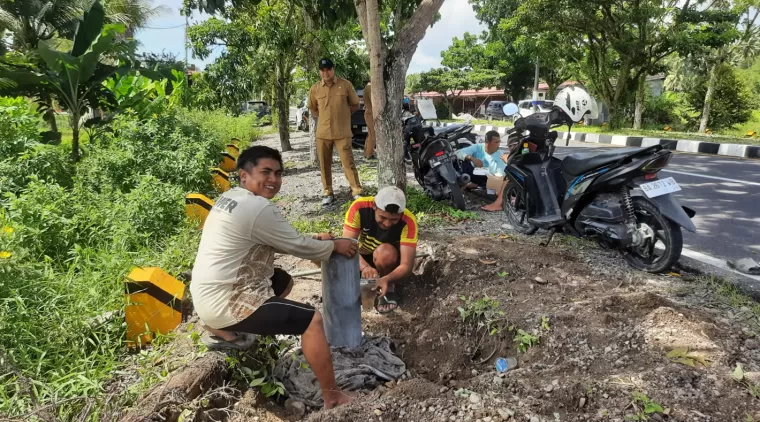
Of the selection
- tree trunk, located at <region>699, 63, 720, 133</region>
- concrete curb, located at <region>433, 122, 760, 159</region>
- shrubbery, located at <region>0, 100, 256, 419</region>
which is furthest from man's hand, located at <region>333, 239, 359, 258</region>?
tree trunk, located at <region>699, 63, 720, 133</region>

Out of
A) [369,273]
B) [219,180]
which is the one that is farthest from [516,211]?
[219,180]

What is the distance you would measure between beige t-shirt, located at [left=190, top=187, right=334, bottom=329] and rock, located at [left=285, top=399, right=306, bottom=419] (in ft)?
1.71

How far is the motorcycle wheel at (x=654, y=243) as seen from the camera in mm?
3316

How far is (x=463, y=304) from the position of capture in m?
3.18

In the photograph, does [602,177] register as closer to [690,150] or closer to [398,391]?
[398,391]

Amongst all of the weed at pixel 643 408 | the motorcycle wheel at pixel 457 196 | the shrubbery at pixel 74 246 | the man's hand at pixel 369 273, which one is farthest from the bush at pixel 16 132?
the weed at pixel 643 408

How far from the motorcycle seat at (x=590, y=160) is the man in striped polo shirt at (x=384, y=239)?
5.04ft

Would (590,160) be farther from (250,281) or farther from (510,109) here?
(250,281)

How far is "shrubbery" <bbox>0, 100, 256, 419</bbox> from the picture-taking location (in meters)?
2.26

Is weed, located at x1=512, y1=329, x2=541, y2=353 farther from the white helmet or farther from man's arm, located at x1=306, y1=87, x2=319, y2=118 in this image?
man's arm, located at x1=306, y1=87, x2=319, y2=118

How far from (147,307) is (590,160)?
3.35 meters

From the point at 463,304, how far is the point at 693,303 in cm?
138

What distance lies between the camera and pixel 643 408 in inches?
74.1

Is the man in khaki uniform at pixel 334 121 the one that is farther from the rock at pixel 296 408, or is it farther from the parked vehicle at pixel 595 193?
the rock at pixel 296 408
